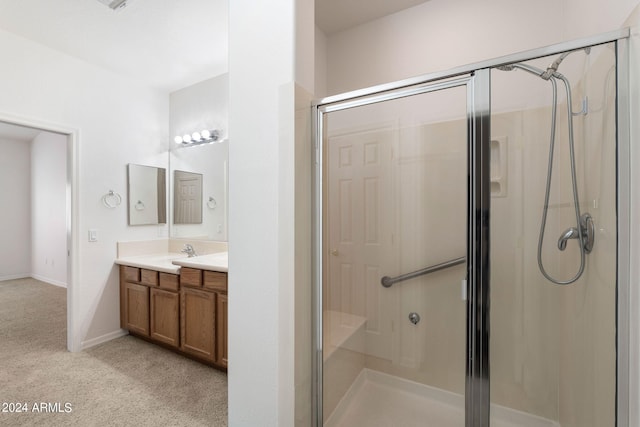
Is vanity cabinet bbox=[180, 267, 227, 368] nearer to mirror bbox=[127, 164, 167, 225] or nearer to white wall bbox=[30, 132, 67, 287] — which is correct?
mirror bbox=[127, 164, 167, 225]

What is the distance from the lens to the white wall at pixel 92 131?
234 centimetres

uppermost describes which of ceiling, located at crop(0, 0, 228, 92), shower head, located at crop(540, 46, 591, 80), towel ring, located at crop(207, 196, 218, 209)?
ceiling, located at crop(0, 0, 228, 92)

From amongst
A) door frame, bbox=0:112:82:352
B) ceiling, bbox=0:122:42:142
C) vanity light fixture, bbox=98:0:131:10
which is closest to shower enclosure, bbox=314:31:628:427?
vanity light fixture, bbox=98:0:131:10

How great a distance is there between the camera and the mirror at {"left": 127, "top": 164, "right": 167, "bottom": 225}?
3.05 metres

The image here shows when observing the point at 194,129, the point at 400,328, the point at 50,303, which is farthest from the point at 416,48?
the point at 50,303

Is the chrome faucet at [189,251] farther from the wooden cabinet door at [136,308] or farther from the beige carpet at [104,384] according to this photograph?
the beige carpet at [104,384]

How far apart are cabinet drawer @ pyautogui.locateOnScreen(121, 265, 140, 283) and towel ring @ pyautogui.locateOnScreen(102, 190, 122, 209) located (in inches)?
24.9

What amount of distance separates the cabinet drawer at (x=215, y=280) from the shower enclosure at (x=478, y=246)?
1.00 metres

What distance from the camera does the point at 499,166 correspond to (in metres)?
1.17

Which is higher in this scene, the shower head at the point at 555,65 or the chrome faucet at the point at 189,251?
the shower head at the point at 555,65

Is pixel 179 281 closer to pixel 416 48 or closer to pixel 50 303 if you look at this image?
pixel 416 48

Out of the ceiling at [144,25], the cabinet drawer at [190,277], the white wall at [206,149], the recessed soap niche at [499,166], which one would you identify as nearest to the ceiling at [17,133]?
the white wall at [206,149]

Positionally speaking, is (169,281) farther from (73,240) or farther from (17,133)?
(17,133)

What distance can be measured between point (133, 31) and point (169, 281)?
2075 millimetres
